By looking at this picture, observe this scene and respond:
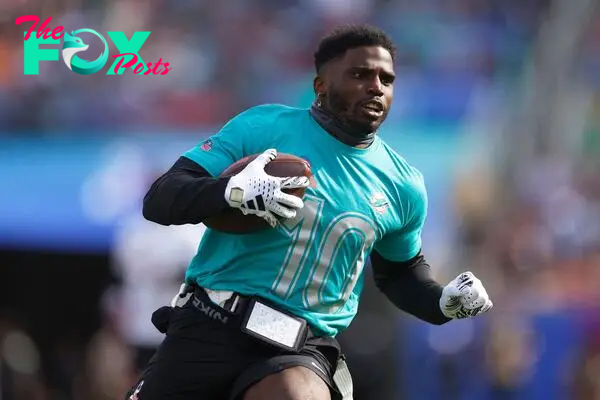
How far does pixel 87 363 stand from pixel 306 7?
4631mm

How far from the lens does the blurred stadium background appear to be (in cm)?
1004

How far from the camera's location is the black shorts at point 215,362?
4.45 m

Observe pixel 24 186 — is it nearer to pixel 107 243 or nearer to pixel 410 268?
pixel 107 243

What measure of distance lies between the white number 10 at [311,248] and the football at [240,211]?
5.9 inches

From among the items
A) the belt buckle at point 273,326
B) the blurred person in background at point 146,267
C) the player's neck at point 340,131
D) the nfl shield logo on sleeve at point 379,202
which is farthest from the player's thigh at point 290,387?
the blurred person in background at point 146,267

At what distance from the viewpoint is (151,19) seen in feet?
43.1

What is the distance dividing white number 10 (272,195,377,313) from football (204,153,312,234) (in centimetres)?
15

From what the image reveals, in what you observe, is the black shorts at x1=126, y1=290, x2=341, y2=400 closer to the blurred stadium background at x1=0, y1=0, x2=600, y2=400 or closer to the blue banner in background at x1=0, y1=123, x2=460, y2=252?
the blurred stadium background at x1=0, y1=0, x2=600, y2=400

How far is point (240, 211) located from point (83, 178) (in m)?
7.17

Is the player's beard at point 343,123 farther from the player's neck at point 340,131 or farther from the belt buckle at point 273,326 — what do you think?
the belt buckle at point 273,326

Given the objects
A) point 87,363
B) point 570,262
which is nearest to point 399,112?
point 570,262

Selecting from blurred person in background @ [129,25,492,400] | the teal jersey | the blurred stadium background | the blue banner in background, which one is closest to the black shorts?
blurred person in background @ [129,25,492,400]

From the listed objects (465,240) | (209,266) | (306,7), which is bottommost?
(209,266)

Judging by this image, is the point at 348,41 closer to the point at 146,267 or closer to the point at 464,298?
the point at 464,298
